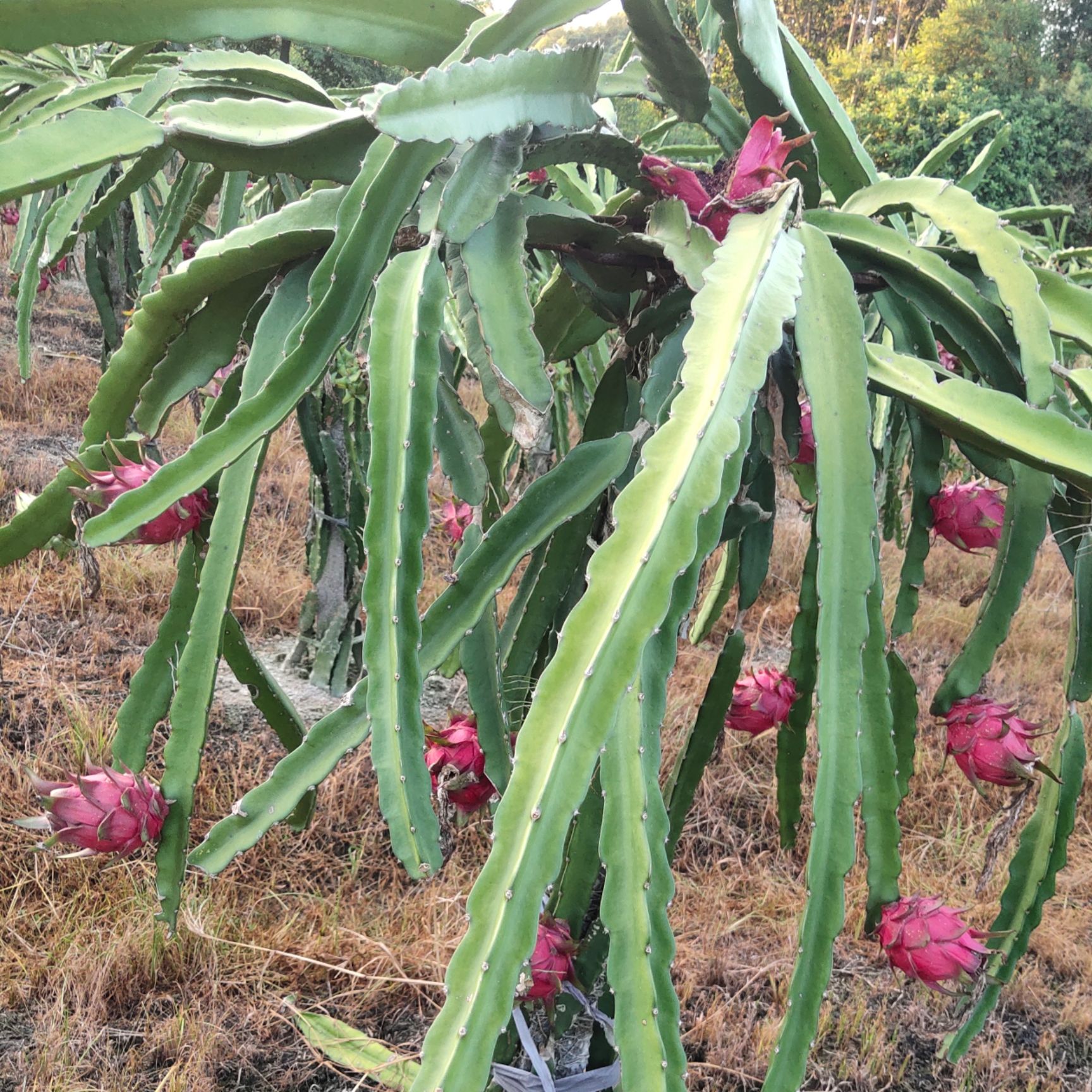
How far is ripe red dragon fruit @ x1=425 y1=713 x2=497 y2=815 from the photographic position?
0.81m

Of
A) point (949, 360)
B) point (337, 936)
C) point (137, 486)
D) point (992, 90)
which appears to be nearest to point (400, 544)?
point (137, 486)

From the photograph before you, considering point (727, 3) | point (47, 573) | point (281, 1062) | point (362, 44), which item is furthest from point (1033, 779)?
point (47, 573)

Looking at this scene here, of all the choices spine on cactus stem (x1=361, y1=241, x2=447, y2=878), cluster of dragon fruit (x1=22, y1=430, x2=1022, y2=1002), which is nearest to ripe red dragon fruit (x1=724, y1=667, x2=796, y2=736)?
cluster of dragon fruit (x1=22, y1=430, x2=1022, y2=1002)

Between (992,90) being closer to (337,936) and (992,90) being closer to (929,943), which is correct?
(337,936)

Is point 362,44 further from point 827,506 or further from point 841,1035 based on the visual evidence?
point 841,1035

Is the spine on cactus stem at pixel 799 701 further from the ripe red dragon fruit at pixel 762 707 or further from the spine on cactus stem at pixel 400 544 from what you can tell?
the spine on cactus stem at pixel 400 544

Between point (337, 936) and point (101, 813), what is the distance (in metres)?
1.02

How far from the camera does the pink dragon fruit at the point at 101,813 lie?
663 mm

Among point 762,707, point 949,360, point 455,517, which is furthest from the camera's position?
point 455,517

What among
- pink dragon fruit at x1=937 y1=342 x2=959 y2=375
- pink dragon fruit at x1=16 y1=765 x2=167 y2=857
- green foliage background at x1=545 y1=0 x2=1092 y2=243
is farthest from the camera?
green foliage background at x1=545 y1=0 x2=1092 y2=243

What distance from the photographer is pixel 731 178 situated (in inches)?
28.4

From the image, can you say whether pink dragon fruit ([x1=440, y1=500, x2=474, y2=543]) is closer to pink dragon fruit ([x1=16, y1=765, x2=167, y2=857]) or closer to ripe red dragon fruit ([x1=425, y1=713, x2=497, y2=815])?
ripe red dragon fruit ([x1=425, y1=713, x2=497, y2=815])

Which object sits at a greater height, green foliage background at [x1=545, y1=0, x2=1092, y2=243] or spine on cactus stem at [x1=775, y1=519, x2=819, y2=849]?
green foliage background at [x1=545, y1=0, x2=1092, y2=243]

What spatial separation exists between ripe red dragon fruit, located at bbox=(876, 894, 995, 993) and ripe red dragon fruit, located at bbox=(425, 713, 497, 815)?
1.20 feet
